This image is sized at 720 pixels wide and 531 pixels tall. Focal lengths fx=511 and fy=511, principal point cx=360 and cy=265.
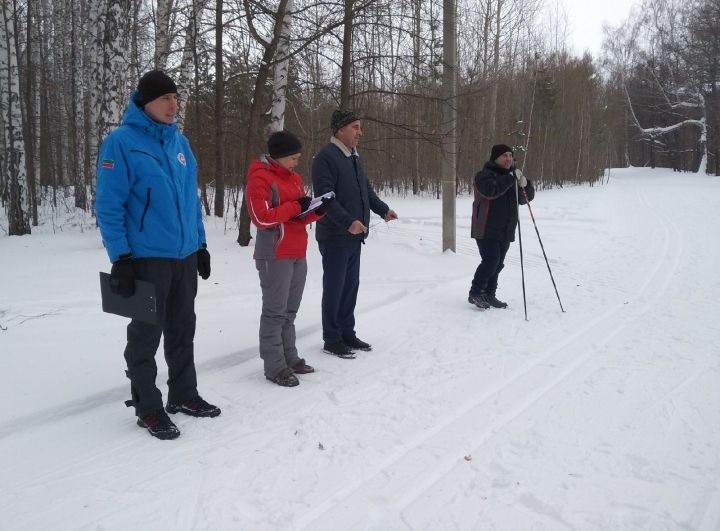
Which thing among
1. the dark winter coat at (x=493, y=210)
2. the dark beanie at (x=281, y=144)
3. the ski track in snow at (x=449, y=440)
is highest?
the dark beanie at (x=281, y=144)

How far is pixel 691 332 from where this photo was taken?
16.5 ft

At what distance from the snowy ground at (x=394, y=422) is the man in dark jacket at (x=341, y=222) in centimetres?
37

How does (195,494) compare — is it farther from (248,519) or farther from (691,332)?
(691,332)

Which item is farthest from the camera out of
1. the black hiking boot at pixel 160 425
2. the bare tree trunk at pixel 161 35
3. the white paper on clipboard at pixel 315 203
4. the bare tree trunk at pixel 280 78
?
the bare tree trunk at pixel 161 35

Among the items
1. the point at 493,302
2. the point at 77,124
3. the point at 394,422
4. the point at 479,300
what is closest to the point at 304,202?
the point at 394,422

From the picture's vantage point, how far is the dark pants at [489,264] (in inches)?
232

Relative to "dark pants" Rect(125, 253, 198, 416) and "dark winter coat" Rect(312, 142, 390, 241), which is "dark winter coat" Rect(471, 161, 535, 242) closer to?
"dark winter coat" Rect(312, 142, 390, 241)

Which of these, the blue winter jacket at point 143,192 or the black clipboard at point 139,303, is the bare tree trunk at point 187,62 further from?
the black clipboard at point 139,303

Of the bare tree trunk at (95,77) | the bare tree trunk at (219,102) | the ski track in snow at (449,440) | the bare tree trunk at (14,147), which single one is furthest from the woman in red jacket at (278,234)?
the bare tree trunk at (14,147)

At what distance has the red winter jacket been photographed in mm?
3652

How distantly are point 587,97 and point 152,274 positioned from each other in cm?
3904

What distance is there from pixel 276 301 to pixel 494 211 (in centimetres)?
313

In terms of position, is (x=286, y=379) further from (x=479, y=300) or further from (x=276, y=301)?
(x=479, y=300)

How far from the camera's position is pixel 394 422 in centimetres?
328
